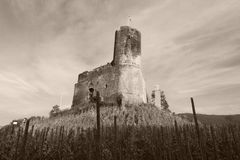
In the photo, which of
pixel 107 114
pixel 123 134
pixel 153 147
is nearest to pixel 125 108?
pixel 107 114

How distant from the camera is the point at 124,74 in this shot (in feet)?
75.5

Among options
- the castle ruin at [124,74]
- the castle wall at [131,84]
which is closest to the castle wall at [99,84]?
the castle ruin at [124,74]

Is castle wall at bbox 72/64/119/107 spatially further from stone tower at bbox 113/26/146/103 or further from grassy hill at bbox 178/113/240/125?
grassy hill at bbox 178/113/240/125

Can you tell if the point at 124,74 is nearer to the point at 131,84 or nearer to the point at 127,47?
the point at 131,84

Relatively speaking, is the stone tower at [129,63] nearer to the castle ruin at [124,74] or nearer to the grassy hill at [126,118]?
the castle ruin at [124,74]

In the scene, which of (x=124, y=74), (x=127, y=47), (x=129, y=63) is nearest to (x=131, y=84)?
(x=124, y=74)

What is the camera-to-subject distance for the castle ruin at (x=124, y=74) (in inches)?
888

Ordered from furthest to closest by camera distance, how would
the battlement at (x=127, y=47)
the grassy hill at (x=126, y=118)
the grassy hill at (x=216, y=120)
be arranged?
the battlement at (x=127, y=47) < the grassy hill at (x=216, y=120) < the grassy hill at (x=126, y=118)

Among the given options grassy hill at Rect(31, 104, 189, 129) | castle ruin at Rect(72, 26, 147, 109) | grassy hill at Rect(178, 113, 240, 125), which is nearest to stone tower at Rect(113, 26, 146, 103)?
castle ruin at Rect(72, 26, 147, 109)

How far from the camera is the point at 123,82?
22.8 meters

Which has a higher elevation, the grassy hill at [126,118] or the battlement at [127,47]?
the battlement at [127,47]

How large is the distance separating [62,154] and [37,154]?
132cm

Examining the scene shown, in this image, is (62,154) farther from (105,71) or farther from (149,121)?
(105,71)

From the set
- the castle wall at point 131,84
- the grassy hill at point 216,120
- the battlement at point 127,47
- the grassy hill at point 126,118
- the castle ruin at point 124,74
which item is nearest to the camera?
the grassy hill at point 126,118
